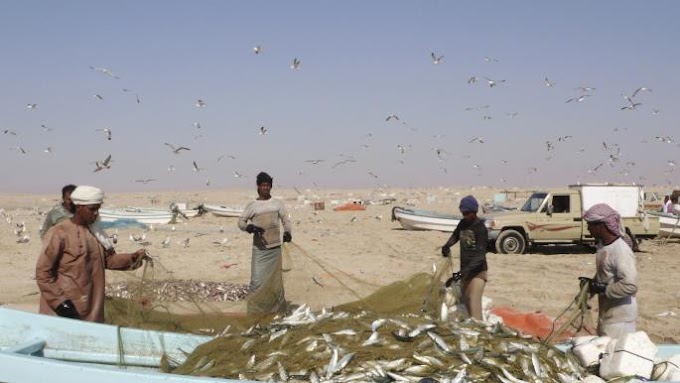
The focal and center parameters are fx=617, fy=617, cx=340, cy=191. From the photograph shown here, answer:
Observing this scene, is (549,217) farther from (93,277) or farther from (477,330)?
(93,277)

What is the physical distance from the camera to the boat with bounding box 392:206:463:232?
24.9 meters

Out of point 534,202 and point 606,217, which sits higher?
point 606,217

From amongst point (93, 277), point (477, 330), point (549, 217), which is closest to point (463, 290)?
point (477, 330)

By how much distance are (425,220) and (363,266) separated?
926 centimetres

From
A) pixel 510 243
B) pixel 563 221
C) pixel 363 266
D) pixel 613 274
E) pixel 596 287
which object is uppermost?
pixel 613 274

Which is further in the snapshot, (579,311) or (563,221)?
(563,221)

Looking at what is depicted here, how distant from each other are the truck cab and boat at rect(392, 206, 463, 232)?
5387 millimetres

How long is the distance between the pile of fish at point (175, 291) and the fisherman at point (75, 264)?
1107mm

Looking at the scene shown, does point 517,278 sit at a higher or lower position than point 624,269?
lower

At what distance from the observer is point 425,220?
2525cm

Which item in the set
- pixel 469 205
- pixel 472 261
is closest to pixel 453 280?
pixel 472 261

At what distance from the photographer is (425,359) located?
484 cm

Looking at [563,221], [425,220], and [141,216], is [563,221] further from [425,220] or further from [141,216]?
[141,216]

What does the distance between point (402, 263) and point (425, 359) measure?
1226 cm
